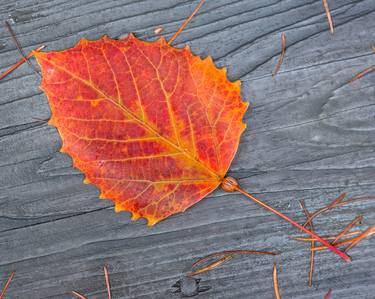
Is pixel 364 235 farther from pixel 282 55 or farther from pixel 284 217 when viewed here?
pixel 282 55

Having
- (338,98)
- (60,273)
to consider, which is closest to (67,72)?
(60,273)

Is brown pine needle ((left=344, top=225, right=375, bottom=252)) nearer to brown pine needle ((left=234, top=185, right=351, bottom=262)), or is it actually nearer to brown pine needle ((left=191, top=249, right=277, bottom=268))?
brown pine needle ((left=234, top=185, right=351, bottom=262))

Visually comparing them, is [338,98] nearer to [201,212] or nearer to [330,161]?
[330,161]

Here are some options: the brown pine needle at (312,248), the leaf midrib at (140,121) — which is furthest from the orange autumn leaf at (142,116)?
the brown pine needle at (312,248)

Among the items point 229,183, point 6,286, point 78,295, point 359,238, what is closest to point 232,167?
point 229,183

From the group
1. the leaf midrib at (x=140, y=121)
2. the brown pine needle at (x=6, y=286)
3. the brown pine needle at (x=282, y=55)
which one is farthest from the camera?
the brown pine needle at (x=6, y=286)

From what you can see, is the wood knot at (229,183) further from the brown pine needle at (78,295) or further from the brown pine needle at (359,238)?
the brown pine needle at (78,295)
